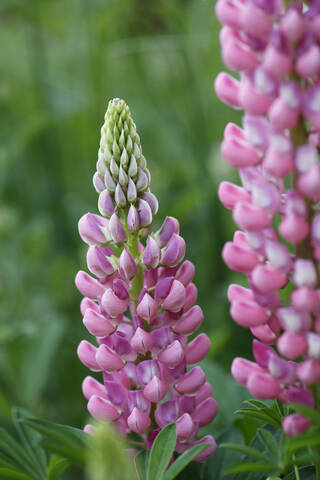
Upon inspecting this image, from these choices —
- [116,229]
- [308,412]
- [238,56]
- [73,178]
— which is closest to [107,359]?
[116,229]

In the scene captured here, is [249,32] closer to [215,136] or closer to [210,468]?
[210,468]

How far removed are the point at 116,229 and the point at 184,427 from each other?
228mm

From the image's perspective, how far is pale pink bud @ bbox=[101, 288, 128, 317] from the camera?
0.77m

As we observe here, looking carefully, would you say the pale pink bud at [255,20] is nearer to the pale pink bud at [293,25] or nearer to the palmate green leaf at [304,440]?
the pale pink bud at [293,25]

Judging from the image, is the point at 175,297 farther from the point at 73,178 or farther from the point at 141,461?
the point at 73,178

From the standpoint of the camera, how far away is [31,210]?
8.60ft

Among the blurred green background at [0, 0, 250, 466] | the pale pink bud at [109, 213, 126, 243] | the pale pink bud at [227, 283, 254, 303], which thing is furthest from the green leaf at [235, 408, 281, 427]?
the blurred green background at [0, 0, 250, 466]

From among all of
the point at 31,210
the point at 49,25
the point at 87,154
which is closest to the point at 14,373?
the point at 31,210

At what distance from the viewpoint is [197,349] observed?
80 centimetres

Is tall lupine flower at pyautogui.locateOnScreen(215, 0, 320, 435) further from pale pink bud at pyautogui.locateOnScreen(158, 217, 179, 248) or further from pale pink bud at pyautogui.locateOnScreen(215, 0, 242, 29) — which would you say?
pale pink bud at pyautogui.locateOnScreen(158, 217, 179, 248)

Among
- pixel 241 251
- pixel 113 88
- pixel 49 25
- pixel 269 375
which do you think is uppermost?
pixel 49 25

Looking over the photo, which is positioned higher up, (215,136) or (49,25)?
(49,25)

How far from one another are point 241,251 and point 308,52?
0.19 metres

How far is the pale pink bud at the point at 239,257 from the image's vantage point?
0.66 m
